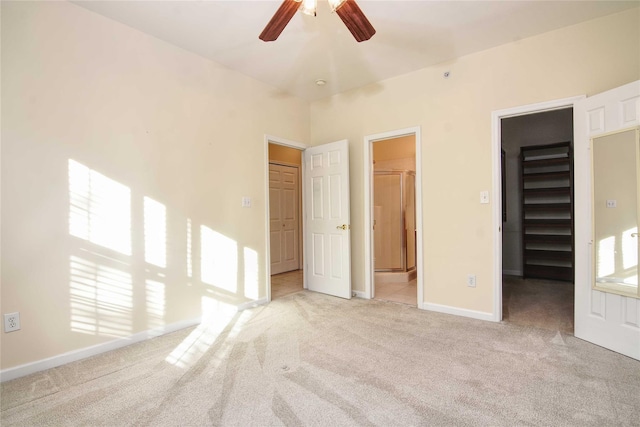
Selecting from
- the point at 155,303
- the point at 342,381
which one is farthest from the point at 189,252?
the point at 342,381

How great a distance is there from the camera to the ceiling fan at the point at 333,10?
181 centimetres

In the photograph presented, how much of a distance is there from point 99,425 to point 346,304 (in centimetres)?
253

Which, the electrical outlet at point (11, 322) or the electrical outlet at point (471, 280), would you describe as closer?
the electrical outlet at point (11, 322)

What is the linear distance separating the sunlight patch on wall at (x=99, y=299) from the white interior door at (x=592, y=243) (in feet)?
12.6

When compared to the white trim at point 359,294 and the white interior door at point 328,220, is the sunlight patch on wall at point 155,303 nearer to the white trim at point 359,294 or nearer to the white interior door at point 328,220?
the white interior door at point 328,220

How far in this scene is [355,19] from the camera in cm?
190

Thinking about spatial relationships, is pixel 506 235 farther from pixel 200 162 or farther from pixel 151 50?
pixel 151 50

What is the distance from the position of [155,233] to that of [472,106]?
3.35 m

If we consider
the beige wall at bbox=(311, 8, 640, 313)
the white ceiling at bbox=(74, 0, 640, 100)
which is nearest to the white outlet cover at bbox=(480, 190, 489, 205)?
the beige wall at bbox=(311, 8, 640, 313)

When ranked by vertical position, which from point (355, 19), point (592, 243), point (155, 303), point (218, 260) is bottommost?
point (155, 303)

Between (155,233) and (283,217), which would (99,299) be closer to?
(155,233)

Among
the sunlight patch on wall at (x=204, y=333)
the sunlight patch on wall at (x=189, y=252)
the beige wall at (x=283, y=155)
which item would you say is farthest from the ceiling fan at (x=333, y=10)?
the beige wall at (x=283, y=155)

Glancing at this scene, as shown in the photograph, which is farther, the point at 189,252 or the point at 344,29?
the point at 189,252

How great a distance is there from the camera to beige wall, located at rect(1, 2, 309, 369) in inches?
82.4
